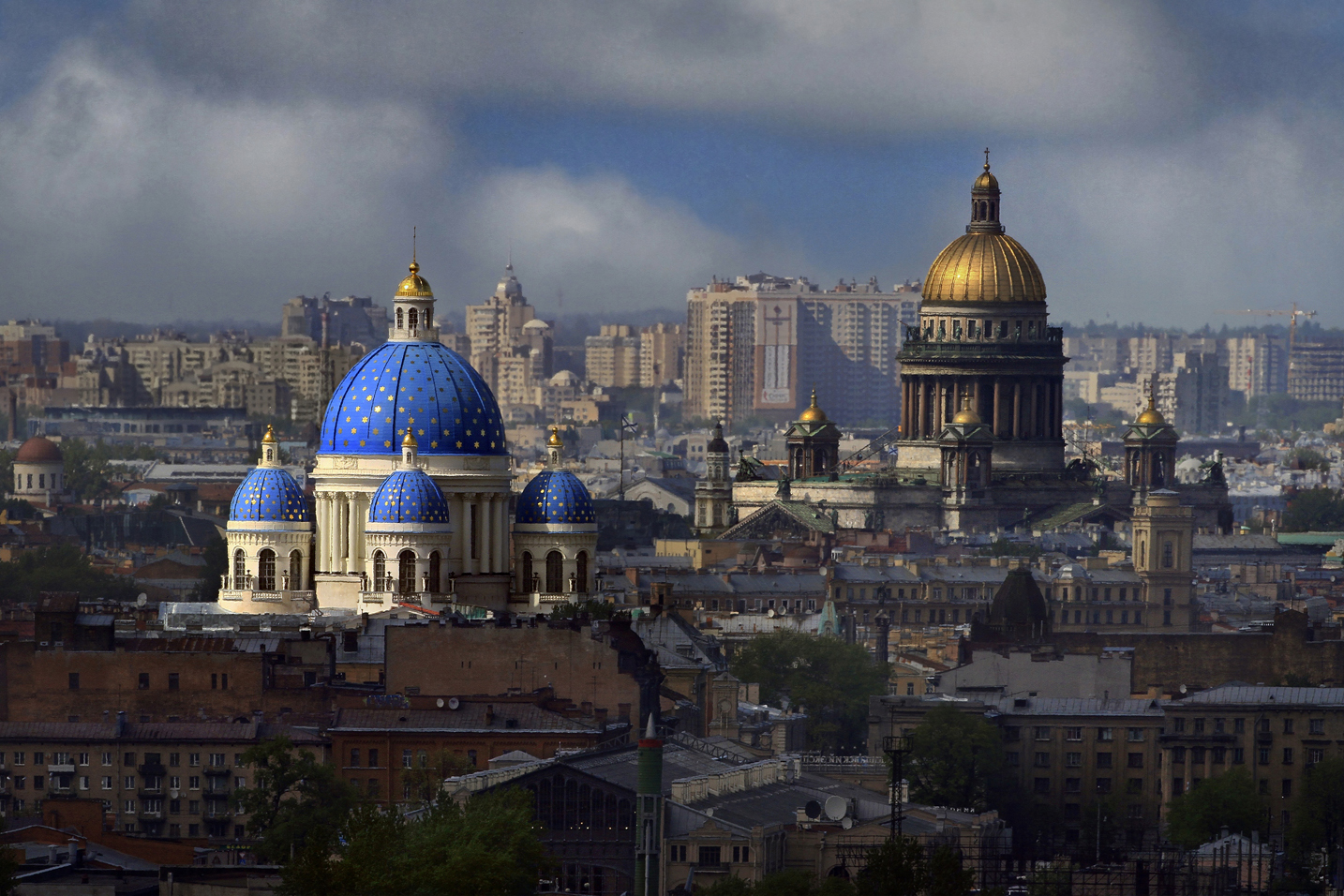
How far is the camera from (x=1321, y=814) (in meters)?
94.7

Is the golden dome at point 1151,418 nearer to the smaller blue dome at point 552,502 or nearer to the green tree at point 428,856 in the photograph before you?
the smaller blue dome at point 552,502

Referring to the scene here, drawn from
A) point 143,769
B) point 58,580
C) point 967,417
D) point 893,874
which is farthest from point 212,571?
point 893,874

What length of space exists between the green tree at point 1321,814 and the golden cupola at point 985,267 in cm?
8275

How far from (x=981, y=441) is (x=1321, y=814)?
8341 cm

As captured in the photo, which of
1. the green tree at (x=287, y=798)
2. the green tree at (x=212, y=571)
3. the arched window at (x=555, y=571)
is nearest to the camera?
the green tree at (x=287, y=798)

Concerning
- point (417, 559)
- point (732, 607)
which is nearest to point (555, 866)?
point (417, 559)

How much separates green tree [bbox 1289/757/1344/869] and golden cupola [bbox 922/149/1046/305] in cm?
8275

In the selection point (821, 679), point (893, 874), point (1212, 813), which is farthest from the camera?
point (821, 679)

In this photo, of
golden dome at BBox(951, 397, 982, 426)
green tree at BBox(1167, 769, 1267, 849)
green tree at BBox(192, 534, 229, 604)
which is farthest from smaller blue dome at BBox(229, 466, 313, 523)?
golden dome at BBox(951, 397, 982, 426)

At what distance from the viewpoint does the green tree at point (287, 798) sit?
82500mm

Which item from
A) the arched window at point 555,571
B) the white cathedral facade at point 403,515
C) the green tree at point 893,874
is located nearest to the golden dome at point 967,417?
the white cathedral facade at point 403,515

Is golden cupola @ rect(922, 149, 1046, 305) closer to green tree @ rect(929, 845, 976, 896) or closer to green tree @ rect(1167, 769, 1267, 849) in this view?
green tree @ rect(1167, 769, 1267, 849)

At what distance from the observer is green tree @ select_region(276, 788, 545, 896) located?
2842 inches

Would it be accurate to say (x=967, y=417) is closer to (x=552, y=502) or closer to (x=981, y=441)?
(x=981, y=441)
